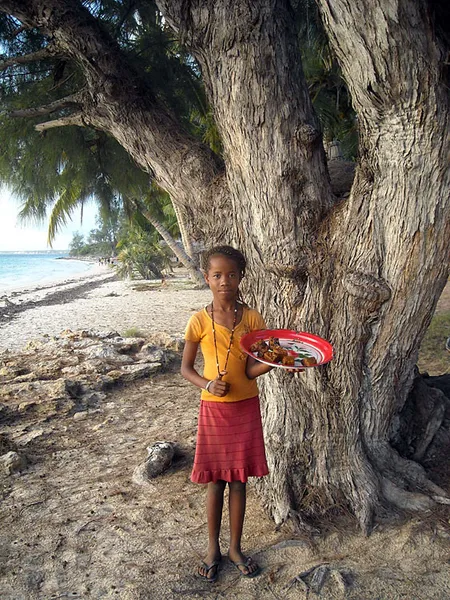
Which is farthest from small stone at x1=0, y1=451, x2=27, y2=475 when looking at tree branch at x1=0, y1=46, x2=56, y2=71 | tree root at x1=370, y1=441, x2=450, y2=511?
tree branch at x1=0, y1=46, x2=56, y2=71

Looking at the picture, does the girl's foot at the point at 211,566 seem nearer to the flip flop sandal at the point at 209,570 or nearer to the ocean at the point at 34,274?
the flip flop sandal at the point at 209,570

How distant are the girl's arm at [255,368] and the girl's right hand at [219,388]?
163 millimetres

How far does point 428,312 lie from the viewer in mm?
2762

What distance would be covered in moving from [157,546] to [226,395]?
44.9 inches

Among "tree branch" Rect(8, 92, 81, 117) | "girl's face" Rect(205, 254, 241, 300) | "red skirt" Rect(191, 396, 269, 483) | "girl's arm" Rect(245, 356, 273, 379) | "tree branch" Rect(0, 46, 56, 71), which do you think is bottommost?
"red skirt" Rect(191, 396, 269, 483)

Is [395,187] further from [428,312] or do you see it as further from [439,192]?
[428,312]

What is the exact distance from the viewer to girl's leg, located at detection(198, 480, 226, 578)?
7.72ft

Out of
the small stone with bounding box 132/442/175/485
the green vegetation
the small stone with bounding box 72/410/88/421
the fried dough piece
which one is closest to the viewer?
the fried dough piece

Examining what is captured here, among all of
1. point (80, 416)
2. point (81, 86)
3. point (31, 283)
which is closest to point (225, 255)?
point (80, 416)

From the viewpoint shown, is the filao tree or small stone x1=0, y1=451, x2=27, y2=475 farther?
small stone x1=0, y1=451, x2=27, y2=475

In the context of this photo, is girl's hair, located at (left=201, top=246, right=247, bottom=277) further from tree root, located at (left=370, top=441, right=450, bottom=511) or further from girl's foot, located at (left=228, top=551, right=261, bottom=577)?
tree root, located at (left=370, top=441, right=450, bottom=511)

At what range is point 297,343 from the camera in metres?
2.32

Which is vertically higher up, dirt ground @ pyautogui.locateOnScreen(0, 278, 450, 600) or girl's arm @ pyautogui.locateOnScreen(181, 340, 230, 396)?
girl's arm @ pyautogui.locateOnScreen(181, 340, 230, 396)

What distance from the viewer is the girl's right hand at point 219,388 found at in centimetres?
214
